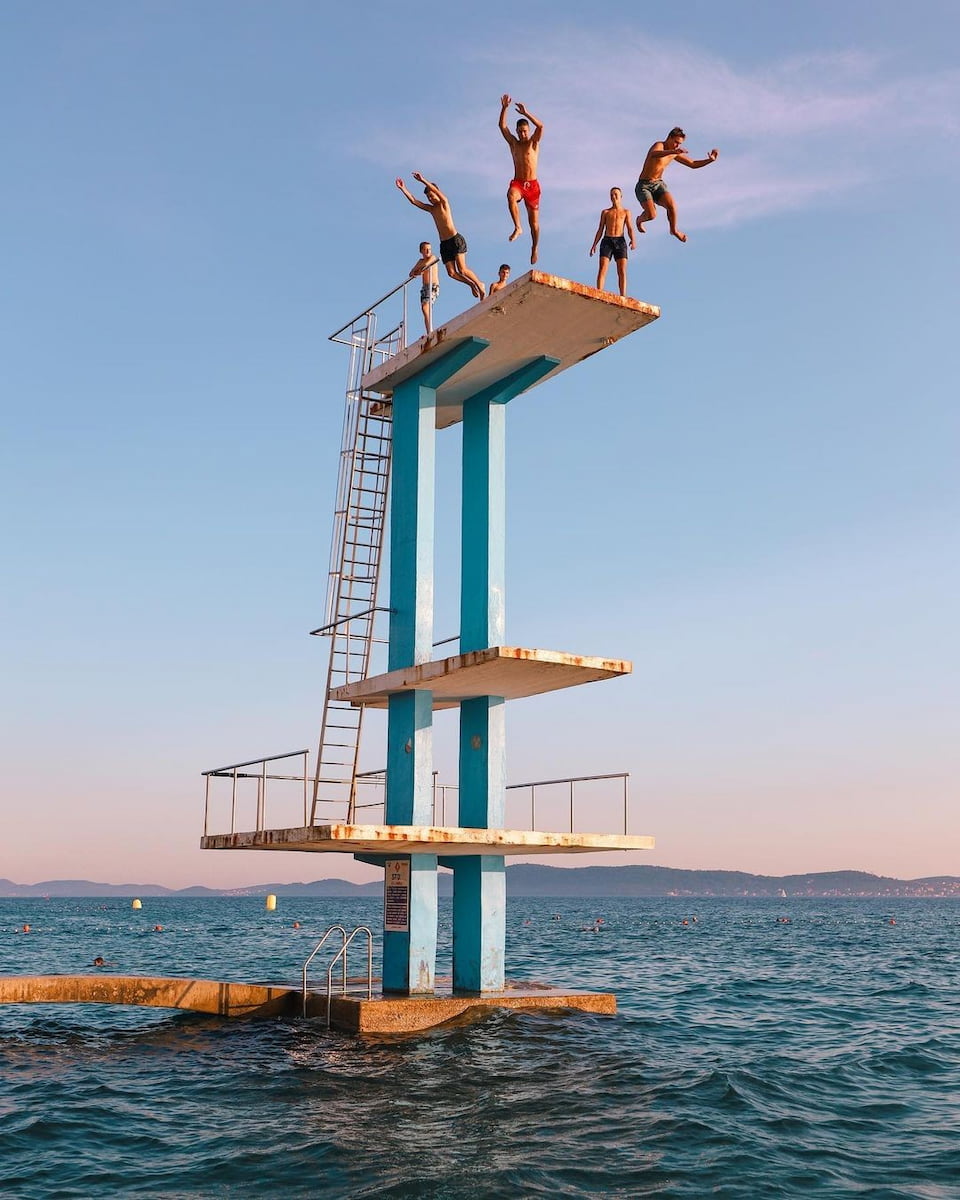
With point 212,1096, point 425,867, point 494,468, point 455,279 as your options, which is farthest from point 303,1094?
point 455,279

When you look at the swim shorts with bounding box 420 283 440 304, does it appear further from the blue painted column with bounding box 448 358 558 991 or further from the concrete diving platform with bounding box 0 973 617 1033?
the concrete diving platform with bounding box 0 973 617 1033

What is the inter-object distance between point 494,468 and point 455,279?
11.2 feet

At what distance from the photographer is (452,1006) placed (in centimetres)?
1953

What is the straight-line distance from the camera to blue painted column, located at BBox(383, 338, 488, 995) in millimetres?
20609

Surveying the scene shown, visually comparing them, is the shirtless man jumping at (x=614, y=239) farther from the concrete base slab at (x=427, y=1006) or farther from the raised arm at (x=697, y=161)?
the concrete base slab at (x=427, y=1006)

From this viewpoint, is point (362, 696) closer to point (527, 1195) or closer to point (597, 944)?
point (527, 1195)

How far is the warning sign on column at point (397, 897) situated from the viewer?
20875 mm

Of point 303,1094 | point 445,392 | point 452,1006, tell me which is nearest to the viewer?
point 303,1094

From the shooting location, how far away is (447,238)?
2100 cm

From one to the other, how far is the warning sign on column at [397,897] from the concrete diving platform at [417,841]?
29 centimetres

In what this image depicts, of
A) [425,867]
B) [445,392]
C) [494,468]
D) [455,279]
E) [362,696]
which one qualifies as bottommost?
[425,867]

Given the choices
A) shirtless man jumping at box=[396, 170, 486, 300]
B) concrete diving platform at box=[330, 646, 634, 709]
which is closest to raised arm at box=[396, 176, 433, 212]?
shirtless man jumping at box=[396, 170, 486, 300]

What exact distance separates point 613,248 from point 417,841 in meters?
10.1

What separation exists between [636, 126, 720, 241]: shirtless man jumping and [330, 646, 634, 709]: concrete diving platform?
283 inches
